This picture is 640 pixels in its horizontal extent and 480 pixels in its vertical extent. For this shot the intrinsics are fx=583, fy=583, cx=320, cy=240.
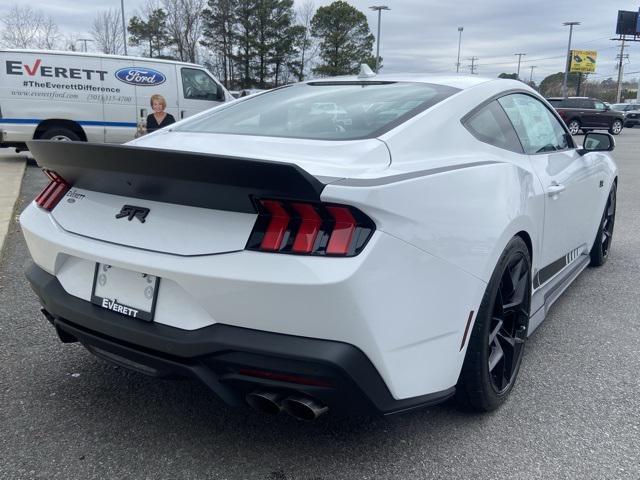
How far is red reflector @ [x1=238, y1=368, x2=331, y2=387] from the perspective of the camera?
189cm

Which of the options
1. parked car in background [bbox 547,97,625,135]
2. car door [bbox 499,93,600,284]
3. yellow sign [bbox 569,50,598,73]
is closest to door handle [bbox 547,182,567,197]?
car door [bbox 499,93,600,284]

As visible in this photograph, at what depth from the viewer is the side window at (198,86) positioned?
39.8 feet

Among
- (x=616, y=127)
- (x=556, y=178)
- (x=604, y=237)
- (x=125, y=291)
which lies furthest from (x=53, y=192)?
(x=616, y=127)

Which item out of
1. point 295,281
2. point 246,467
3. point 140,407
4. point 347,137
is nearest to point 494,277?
point 347,137

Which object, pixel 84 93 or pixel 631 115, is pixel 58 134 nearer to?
pixel 84 93

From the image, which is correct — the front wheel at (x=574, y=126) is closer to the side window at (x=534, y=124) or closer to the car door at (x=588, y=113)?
the car door at (x=588, y=113)

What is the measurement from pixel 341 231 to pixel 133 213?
32.5 inches

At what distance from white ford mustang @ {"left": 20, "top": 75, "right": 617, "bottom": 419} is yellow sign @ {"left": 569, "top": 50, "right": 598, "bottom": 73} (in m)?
76.4

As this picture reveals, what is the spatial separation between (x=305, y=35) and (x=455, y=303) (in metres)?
53.5

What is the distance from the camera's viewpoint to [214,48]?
163 feet

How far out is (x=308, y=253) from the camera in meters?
1.83

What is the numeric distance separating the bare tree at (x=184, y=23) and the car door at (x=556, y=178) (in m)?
40.5

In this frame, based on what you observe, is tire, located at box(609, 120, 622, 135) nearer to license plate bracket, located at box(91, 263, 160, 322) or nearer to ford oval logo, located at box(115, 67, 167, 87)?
ford oval logo, located at box(115, 67, 167, 87)

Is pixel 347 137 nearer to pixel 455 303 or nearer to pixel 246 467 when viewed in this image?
pixel 455 303
